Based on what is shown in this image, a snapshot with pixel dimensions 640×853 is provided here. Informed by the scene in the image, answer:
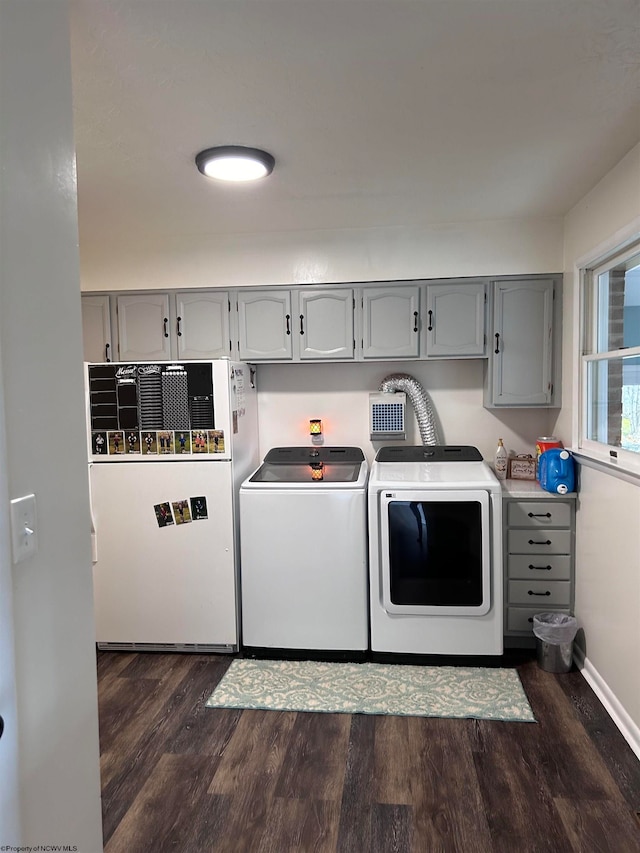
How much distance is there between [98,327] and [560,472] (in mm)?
2912

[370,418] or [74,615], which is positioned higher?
[370,418]

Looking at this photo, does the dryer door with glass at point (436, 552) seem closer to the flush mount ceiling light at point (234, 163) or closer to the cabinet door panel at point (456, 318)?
the cabinet door panel at point (456, 318)

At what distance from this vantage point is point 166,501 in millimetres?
3215

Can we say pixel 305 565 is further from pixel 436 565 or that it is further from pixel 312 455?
pixel 312 455

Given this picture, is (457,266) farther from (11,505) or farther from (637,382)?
(11,505)

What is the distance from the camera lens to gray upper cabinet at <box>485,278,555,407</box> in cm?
332

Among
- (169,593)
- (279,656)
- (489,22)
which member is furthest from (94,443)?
(489,22)

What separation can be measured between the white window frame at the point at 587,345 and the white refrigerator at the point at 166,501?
1915 millimetres

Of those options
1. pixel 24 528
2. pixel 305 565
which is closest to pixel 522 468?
pixel 305 565

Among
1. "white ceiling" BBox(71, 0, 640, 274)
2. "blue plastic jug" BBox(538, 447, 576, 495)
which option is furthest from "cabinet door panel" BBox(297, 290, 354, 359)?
"blue plastic jug" BBox(538, 447, 576, 495)

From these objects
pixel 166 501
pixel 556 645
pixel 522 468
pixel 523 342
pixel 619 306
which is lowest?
pixel 556 645

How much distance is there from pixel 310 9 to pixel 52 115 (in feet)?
2.31

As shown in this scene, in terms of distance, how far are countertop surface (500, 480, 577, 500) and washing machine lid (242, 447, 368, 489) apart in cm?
81

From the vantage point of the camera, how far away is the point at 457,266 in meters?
3.39
